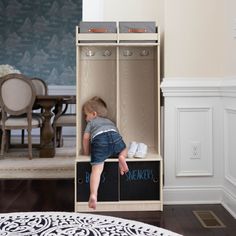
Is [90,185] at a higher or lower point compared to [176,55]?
lower

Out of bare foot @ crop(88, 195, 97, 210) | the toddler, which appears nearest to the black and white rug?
bare foot @ crop(88, 195, 97, 210)

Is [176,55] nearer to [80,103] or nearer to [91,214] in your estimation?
[80,103]

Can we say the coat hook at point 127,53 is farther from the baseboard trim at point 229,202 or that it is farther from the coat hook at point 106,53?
the baseboard trim at point 229,202

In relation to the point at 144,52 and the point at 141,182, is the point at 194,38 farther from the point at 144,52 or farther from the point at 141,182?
the point at 141,182

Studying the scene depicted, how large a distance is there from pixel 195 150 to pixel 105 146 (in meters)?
0.70

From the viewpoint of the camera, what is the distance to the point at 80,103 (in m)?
2.64

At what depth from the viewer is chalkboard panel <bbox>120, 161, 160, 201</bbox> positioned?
7.94 feet

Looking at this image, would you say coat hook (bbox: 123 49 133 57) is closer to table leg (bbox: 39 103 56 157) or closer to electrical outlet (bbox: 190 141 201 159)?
electrical outlet (bbox: 190 141 201 159)

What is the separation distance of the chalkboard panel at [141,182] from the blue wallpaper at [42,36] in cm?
426

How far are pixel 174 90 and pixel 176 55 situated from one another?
0.26 metres

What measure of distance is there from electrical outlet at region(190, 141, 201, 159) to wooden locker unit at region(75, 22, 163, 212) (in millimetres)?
258

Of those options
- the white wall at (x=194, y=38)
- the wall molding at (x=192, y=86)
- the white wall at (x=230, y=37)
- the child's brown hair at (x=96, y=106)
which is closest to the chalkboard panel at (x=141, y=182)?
the child's brown hair at (x=96, y=106)

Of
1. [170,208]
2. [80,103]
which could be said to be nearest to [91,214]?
[170,208]

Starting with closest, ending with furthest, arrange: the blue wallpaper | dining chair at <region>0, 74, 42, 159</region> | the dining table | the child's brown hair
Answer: the child's brown hair < dining chair at <region>0, 74, 42, 159</region> < the dining table < the blue wallpaper
